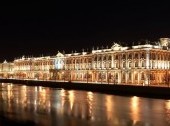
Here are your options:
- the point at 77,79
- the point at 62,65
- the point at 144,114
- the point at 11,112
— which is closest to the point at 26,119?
the point at 11,112

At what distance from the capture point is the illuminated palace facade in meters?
82.6

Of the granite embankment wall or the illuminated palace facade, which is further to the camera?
the illuminated palace facade

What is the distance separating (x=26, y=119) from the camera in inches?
1014

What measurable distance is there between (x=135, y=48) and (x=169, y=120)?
6079 centimetres

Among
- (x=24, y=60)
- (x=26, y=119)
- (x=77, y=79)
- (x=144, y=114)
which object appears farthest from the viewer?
(x=24, y=60)

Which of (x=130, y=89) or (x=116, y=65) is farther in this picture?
(x=116, y=65)

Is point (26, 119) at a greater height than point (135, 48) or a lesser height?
lesser

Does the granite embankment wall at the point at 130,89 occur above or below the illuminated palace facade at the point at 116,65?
below

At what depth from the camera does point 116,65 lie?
93.2 metres

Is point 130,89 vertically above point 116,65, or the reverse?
point 116,65

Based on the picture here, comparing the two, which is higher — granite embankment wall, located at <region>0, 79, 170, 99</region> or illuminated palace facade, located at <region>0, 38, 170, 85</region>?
illuminated palace facade, located at <region>0, 38, 170, 85</region>

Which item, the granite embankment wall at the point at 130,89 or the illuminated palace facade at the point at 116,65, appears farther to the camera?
the illuminated palace facade at the point at 116,65

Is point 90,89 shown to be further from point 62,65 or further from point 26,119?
point 62,65

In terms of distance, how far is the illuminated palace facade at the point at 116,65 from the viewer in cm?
8262
